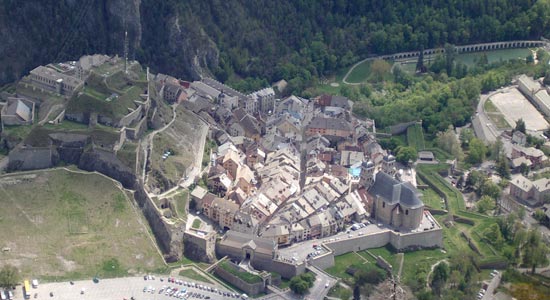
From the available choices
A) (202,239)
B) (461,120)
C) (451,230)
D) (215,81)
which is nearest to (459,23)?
(461,120)

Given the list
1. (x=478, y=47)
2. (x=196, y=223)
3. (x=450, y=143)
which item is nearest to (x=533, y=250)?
(x=450, y=143)

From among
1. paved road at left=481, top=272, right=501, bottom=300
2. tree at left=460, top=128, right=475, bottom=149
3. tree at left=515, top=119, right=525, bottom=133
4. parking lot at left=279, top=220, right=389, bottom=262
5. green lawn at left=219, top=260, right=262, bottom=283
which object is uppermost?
green lawn at left=219, top=260, right=262, bottom=283

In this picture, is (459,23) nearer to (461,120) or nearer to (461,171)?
(461,120)

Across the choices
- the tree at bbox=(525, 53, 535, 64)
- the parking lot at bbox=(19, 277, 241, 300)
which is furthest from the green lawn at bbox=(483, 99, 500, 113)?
the parking lot at bbox=(19, 277, 241, 300)

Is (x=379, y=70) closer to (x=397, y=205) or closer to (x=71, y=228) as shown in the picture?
(x=397, y=205)

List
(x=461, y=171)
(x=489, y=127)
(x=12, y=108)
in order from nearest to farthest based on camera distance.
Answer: (x=12, y=108)
(x=461, y=171)
(x=489, y=127)

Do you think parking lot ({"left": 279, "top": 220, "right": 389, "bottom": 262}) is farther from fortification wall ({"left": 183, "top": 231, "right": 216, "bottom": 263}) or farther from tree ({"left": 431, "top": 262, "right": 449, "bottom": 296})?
tree ({"left": 431, "top": 262, "right": 449, "bottom": 296})
